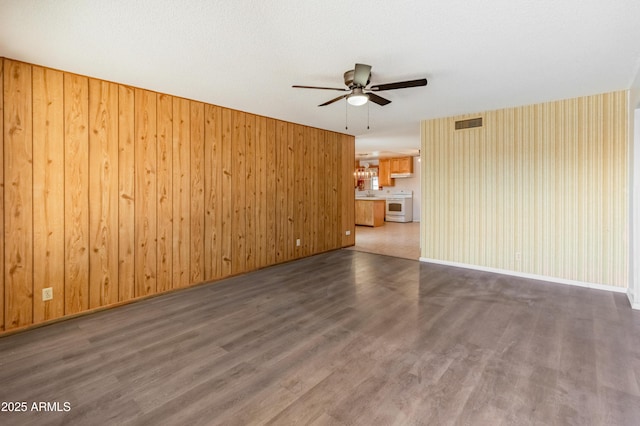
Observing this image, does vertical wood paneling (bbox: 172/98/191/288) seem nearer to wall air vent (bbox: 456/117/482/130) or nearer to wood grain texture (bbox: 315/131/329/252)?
wood grain texture (bbox: 315/131/329/252)

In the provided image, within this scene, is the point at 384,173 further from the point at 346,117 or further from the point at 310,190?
the point at 346,117

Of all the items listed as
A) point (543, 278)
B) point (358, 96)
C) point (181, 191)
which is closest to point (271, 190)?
point (181, 191)

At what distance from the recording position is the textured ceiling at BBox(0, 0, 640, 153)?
6.66 feet

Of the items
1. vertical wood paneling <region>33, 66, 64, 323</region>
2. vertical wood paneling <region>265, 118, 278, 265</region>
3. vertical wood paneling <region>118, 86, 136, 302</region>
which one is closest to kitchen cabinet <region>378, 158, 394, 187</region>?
vertical wood paneling <region>265, 118, 278, 265</region>

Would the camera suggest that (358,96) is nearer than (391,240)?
Yes

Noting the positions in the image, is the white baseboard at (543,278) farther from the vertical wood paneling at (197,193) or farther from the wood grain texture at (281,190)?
the vertical wood paneling at (197,193)

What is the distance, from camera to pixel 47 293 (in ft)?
9.56

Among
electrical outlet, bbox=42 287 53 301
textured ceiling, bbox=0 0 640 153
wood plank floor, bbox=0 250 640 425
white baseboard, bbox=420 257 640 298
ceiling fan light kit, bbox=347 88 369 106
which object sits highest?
textured ceiling, bbox=0 0 640 153

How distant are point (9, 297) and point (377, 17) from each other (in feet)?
12.5

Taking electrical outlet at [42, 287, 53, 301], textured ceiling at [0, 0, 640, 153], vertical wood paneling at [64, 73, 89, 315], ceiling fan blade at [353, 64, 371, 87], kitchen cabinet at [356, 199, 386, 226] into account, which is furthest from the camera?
kitchen cabinet at [356, 199, 386, 226]

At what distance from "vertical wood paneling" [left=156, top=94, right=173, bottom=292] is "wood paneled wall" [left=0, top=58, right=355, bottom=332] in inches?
0.5

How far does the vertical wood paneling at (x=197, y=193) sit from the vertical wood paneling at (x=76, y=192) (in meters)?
1.11

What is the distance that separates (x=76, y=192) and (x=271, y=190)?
2.54 metres

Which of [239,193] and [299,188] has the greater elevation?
[299,188]
